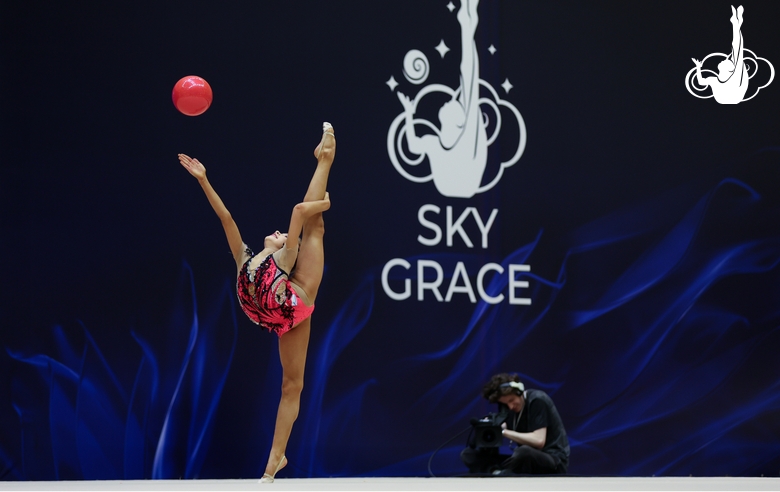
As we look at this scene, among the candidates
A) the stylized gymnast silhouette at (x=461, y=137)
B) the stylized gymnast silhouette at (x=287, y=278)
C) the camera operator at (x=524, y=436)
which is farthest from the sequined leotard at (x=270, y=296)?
the stylized gymnast silhouette at (x=461, y=137)

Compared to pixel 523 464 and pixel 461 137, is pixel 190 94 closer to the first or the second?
pixel 461 137

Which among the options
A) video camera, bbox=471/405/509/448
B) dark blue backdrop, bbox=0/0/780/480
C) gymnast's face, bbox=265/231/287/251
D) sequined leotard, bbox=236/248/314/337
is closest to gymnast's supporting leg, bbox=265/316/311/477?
sequined leotard, bbox=236/248/314/337

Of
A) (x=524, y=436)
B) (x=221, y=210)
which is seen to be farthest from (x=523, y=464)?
(x=221, y=210)

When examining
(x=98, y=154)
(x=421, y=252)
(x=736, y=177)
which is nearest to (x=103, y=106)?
(x=98, y=154)

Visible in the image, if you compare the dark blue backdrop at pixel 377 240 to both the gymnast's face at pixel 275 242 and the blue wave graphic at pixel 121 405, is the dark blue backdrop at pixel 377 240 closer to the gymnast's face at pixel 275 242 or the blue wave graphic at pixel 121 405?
the blue wave graphic at pixel 121 405

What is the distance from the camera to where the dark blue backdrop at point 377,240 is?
20.3ft

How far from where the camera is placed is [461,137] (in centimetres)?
672

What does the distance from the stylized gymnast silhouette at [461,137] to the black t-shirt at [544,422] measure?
1698 mm

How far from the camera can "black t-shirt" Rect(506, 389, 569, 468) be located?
5602 millimetres

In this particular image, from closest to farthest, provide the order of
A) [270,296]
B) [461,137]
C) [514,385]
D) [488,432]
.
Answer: [270,296], [488,432], [514,385], [461,137]

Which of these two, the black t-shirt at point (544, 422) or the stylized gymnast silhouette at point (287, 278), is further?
the black t-shirt at point (544, 422)

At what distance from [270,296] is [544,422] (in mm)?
1958

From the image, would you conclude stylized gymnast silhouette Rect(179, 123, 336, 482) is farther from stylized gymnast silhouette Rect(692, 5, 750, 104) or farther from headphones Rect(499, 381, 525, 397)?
stylized gymnast silhouette Rect(692, 5, 750, 104)

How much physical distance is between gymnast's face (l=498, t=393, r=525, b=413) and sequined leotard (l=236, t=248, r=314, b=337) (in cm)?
151
